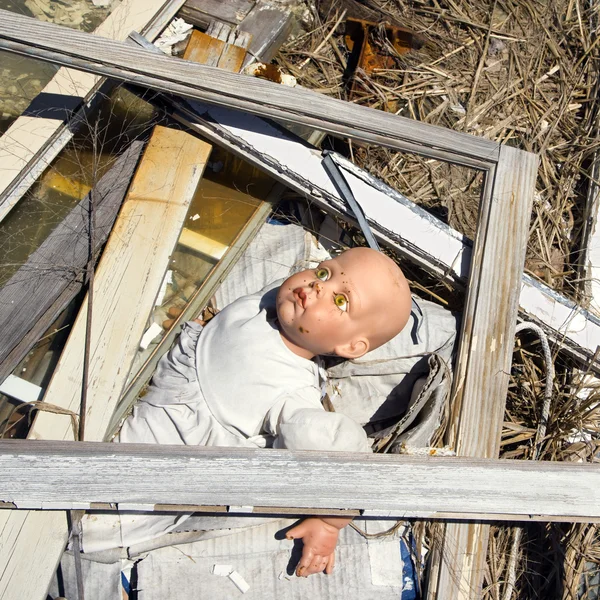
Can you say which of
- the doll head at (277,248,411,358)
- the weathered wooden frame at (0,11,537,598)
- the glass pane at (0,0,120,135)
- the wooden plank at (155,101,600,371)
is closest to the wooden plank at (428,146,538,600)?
the weathered wooden frame at (0,11,537,598)

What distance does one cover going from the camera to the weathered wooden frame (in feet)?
6.23

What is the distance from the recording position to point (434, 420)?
191 cm

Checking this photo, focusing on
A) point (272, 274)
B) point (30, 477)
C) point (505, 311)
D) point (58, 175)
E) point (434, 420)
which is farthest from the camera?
point (272, 274)

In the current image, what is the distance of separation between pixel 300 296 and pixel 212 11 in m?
1.39

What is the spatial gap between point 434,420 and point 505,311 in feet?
1.42

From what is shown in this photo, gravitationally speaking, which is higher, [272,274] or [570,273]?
[570,273]

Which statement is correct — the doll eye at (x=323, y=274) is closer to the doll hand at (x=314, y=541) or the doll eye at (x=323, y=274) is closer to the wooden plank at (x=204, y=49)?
the doll hand at (x=314, y=541)

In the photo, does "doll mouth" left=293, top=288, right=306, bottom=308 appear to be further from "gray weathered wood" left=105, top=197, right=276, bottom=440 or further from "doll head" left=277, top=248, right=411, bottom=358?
"gray weathered wood" left=105, top=197, right=276, bottom=440

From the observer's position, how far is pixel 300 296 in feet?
6.05

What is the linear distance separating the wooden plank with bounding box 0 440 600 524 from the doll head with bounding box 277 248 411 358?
50 cm

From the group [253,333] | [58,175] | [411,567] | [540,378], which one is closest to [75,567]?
[253,333]

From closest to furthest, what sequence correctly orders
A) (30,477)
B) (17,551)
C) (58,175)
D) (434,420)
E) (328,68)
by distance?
(30,477)
(17,551)
(434,420)
(58,175)
(328,68)

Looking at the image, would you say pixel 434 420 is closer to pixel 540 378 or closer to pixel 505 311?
pixel 505 311

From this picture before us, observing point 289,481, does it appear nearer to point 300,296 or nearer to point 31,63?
point 300,296
